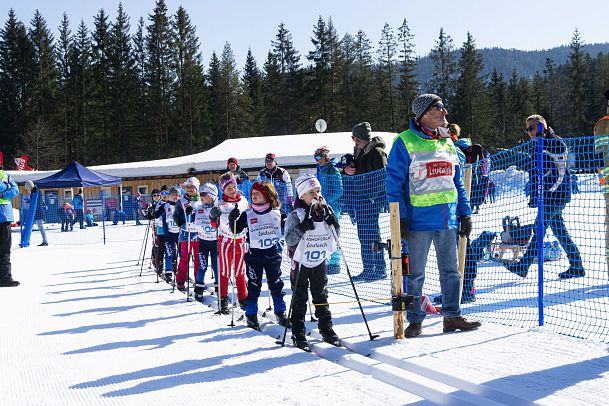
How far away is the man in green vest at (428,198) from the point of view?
5.08m

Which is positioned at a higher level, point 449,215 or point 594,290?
point 449,215

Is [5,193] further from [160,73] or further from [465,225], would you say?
[160,73]

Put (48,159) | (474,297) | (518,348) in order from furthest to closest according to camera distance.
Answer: (48,159), (474,297), (518,348)

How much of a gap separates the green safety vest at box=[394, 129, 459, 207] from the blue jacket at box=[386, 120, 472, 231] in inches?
1.5

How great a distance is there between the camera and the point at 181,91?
63156mm

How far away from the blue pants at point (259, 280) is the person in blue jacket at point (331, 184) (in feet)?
9.06

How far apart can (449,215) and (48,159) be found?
60.1m

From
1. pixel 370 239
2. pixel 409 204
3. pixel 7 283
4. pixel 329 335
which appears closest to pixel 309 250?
pixel 329 335

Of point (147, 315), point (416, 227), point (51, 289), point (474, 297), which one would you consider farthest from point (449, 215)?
point (51, 289)

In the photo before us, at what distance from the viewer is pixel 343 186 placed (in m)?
9.18

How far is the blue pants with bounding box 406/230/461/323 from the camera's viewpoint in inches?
203

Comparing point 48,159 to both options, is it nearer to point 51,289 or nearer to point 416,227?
point 51,289

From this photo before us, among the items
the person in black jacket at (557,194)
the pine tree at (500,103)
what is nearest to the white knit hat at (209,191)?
the person in black jacket at (557,194)

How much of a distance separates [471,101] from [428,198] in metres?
64.0
